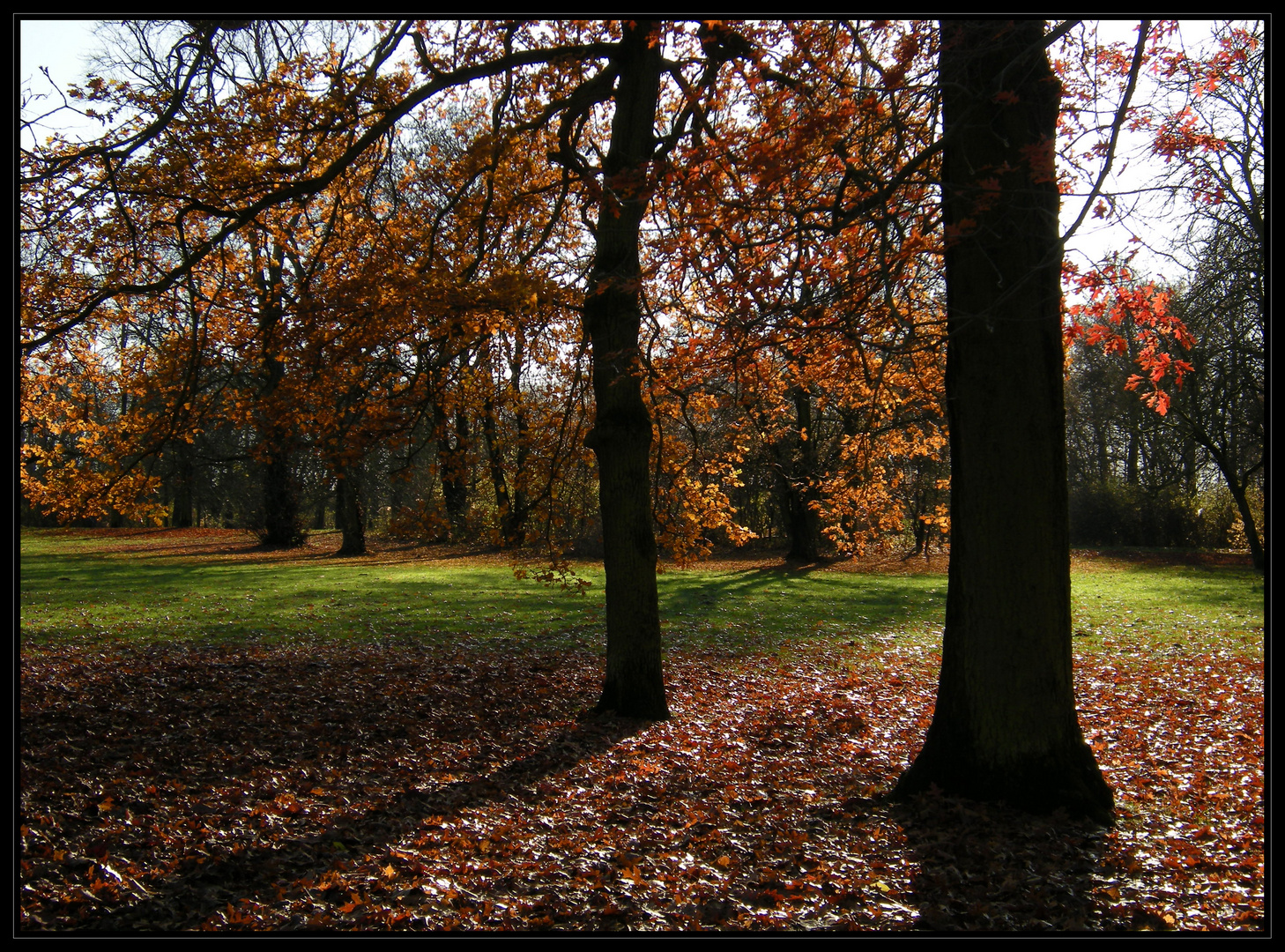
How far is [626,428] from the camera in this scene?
7258mm

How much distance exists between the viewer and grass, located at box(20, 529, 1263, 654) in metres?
11.5

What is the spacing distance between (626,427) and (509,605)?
848 cm

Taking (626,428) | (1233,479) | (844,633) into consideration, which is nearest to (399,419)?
(626,428)

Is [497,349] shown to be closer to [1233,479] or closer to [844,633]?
[844,633]

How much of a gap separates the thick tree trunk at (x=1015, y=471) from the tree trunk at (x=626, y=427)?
10.1 feet

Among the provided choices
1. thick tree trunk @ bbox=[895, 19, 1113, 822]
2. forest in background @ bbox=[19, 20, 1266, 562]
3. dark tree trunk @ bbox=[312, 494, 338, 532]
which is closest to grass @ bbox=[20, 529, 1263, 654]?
forest in background @ bbox=[19, 20, 1266, 562]

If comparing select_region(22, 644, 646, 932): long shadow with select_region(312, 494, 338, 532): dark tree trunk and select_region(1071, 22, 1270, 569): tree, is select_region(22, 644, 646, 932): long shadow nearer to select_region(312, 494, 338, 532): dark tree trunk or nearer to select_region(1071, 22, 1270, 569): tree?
select_region(1071, 22, 1270, 569): tree

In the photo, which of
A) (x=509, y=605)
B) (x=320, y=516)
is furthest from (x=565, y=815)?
(x=320, y=516)

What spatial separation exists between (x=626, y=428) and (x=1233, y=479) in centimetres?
1896

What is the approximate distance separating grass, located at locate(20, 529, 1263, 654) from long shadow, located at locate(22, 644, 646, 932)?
3287 millimetres

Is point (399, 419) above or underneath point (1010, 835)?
above

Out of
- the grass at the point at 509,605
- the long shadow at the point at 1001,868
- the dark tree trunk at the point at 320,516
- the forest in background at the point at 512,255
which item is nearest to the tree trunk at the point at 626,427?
the forest in background at the point at 512,255
